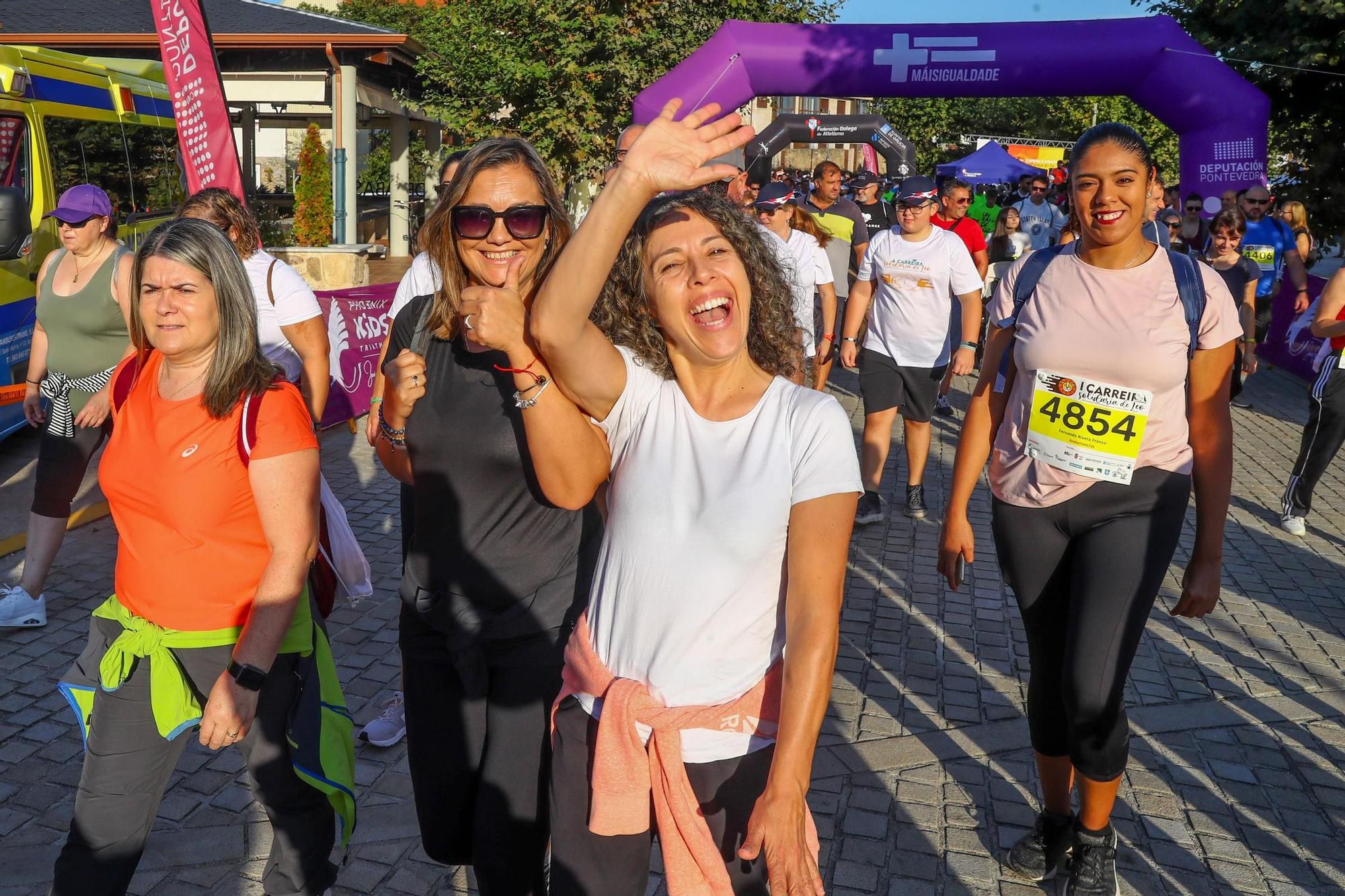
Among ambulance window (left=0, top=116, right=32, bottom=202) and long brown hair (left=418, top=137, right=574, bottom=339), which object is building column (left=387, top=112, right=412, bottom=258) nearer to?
ambulance window (left=0, top=116, right=32, bottom=202)

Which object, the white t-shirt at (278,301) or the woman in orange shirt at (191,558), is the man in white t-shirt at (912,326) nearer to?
the white t-shirt at (278,301)

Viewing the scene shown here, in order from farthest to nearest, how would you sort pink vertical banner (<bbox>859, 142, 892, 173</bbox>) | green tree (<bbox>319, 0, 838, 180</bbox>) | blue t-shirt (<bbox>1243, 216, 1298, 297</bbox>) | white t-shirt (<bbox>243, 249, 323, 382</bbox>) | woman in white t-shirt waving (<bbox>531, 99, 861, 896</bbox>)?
pink vertical banner (<bbox>859, 142, 892, 173</bbox>)
green tree (<bbox>319, 0, 838, 180</bbox>)
blue t-shirt (<bbox>1243, 216, 1298, 297</bbox>)
white t-shirt (<bbox>243, 249, 323, 382</bbox>)
woman in white t-shirt waving (<bbox>531, 99, 861, 896</bbox>)

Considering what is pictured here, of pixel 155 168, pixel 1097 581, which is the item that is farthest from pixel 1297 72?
pixel 1097 581

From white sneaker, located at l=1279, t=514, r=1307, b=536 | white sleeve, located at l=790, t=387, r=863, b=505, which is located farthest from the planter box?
white sleeve, located at l=790, t=387, r=863, b=505

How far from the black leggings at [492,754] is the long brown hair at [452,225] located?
29.3 inches

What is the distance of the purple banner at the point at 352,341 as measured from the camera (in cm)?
855

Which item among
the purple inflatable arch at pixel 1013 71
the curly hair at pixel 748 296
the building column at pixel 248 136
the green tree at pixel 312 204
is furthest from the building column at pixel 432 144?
the curly hair at pixel 748 296

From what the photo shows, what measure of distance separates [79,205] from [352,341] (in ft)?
12.2

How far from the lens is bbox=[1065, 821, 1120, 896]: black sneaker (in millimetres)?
3244

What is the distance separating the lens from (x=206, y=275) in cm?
264

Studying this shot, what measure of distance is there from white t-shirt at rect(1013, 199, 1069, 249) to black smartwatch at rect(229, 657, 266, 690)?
1407 centimetres

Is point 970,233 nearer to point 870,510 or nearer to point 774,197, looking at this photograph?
point 774,197

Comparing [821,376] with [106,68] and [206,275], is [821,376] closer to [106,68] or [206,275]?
[206,275]

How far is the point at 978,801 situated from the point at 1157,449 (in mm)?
1433
